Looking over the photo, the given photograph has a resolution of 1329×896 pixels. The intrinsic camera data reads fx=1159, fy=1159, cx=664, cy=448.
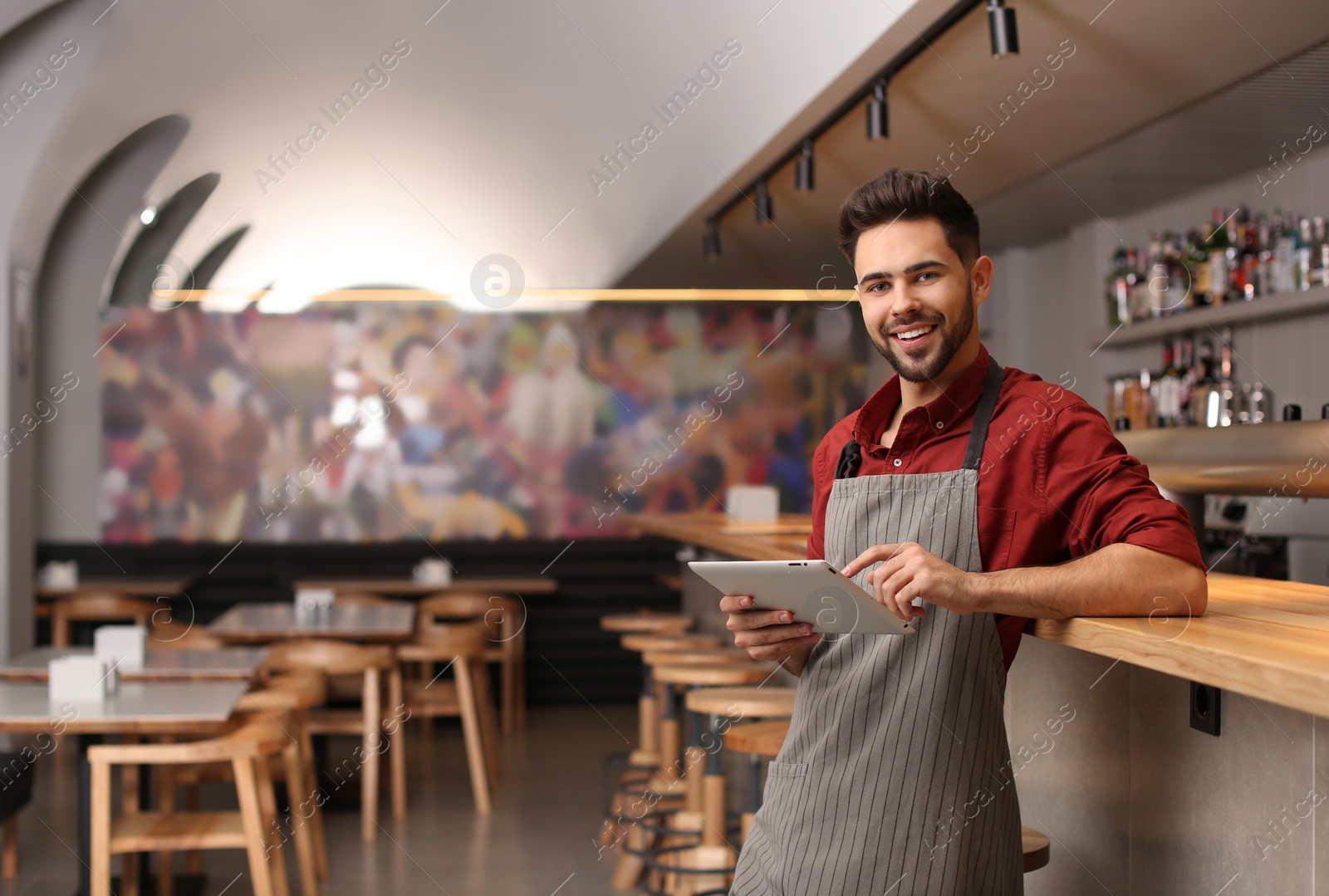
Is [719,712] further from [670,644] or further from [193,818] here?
[193,818]

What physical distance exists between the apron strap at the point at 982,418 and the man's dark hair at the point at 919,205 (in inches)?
6.2

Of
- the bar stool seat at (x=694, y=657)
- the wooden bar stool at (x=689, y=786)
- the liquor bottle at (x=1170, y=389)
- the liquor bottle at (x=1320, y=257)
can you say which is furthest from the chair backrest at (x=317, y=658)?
the liquor bottle at (x=1320, y=257)

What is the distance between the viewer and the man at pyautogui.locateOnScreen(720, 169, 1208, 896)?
4.39 feet

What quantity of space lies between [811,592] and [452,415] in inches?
265

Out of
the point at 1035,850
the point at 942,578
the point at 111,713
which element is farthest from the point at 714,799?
the point at 942,578

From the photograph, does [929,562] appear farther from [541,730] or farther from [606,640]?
[606,640]

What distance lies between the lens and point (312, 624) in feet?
17.4

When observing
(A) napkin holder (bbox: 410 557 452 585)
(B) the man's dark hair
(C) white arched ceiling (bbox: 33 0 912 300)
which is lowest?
(A) napkin holder (bbox: 410 557 452 585)

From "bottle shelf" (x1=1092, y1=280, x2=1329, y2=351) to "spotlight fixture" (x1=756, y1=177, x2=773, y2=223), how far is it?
5.77 feet

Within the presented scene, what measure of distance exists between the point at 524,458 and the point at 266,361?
1829mm

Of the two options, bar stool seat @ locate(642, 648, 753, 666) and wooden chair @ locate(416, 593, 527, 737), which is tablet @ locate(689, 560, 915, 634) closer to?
bar stool seat @ locate(642, 648, 753, 666)

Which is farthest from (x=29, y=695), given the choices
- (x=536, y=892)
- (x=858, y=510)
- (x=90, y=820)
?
(x=858, y=510)

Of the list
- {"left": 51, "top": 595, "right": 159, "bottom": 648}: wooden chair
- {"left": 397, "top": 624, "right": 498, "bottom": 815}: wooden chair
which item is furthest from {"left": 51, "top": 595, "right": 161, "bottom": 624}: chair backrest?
{"left": 397, "top": 624, "right": 498, "bottom": 815}: wooden chair

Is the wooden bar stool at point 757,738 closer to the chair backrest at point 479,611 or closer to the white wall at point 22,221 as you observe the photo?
the chair backrest at point 479,611
